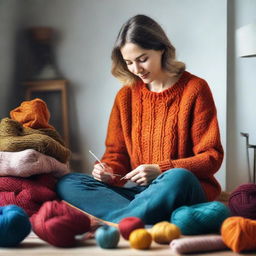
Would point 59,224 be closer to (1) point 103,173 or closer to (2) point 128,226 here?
(2) point 128,226

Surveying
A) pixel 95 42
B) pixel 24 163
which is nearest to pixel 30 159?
pixel 24 163

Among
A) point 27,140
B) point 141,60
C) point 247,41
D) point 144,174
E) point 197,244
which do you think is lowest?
point 197,244

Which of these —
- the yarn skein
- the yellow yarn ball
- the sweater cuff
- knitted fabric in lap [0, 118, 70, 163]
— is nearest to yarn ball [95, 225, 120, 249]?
the yellow yarn ball

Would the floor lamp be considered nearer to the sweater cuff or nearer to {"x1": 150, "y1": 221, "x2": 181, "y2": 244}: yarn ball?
the sweater cuff

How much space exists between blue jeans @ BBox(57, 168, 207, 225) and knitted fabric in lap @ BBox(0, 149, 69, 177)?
0.10 metres

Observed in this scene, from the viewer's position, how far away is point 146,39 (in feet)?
5.17

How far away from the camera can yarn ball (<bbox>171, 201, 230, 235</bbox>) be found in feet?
4.05

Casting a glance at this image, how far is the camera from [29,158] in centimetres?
148

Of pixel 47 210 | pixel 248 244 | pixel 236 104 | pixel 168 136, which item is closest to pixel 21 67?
pixel 236 104

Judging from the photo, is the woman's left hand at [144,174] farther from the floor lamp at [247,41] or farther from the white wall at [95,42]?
the white wall at [95,42]

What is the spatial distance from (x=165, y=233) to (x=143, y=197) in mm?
203

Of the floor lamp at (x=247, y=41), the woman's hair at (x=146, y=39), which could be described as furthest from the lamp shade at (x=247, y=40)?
the woman's hair at (x=146, y=39)

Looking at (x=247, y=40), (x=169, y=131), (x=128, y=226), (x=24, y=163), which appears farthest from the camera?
(x=247, y=40)

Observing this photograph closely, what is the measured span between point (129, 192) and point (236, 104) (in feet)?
4.26
